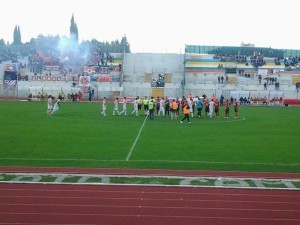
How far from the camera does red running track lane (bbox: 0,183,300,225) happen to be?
10.2 m

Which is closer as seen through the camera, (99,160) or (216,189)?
(216,189)

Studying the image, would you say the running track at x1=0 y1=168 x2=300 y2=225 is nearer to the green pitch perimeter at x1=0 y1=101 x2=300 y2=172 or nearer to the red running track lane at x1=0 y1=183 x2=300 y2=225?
the red running track lane at x1=0 y1=183 x2=300 y2=225

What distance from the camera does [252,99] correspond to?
177 ft

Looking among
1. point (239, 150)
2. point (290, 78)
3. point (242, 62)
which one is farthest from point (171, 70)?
point (239, 150)

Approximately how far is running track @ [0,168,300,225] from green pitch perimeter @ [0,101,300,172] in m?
2.97

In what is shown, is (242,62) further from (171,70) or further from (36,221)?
(36,221)

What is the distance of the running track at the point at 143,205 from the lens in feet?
33.4

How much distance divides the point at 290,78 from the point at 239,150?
156 feet

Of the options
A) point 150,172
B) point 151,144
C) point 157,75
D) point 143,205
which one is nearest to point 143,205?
point 143,205

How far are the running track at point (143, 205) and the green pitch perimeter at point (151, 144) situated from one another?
9.74ft

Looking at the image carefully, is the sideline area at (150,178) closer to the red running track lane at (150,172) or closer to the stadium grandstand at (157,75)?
the red running track lane at (150,172)

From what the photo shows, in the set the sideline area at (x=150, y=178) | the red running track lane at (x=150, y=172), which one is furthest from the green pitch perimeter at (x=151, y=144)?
the sideline area at (x=150, y=178)

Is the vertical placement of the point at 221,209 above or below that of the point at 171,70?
below

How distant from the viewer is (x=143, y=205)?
11.2 metres
